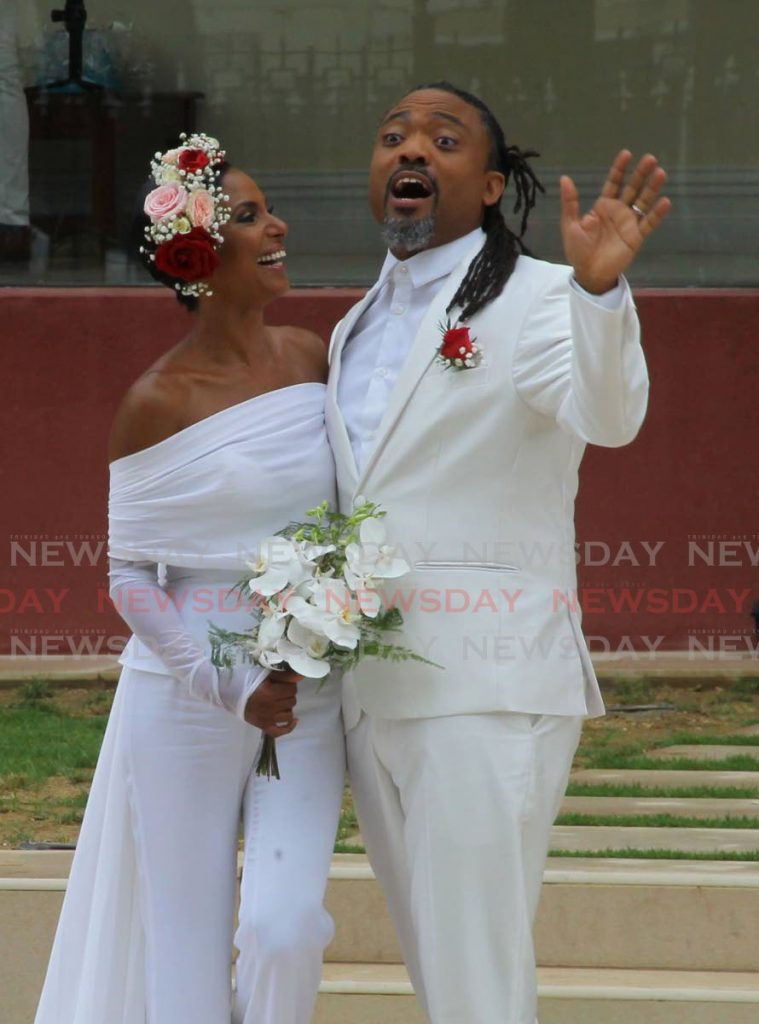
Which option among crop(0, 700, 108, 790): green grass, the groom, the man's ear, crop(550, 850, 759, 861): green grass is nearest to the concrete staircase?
crop(550, 850, 759, 861): green grass

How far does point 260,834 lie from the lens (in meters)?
3.23

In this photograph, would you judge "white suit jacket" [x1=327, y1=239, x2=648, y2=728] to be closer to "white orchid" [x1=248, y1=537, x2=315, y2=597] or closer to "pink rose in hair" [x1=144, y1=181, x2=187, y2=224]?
"white orchid" [x1=248, y1=537, x2=315, y2=597]

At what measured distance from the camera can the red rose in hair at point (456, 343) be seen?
3.17m

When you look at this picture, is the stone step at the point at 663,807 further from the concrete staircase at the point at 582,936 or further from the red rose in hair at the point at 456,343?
the red rose in hair at the point at 456,343

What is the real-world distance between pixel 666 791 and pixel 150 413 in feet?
10.7

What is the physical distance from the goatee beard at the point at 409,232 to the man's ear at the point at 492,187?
148 millimetres

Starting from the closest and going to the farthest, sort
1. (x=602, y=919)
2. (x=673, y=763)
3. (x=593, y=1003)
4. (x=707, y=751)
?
(x=593, y=1003)
(x=602, y=919)
(x=673, y=763)
(x=707, y=751)

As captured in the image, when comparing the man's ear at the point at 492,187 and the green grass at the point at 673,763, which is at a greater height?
the man's ear at the point at 492,187

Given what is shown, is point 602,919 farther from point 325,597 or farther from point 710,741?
point 710,741

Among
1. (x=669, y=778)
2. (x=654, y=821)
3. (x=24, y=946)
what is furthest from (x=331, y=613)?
(x=669, y=778)

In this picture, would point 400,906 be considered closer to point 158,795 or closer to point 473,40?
point 158,795

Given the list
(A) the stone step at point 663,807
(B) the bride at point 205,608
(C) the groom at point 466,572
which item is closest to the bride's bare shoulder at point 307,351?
(B) the bride at point 205,608

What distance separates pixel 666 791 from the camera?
602 cm

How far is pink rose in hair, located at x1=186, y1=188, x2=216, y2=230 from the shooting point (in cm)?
336
